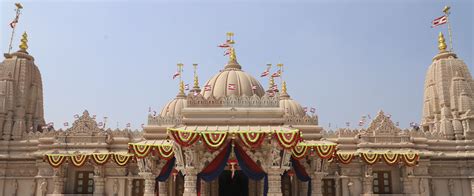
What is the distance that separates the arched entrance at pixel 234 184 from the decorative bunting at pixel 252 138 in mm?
8663

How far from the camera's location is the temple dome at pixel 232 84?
31.9 m

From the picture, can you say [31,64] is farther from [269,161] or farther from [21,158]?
[269,161]

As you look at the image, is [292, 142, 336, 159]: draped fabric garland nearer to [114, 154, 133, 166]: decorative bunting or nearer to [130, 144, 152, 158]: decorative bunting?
[130, 144, 152, 158]: decorative bunting

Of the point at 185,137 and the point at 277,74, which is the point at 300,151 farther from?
the point at 277,74

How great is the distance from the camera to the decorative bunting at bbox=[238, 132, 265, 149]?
68.0ft

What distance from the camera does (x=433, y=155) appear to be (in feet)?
97.5

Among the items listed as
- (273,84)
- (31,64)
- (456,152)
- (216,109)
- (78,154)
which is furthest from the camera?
(273,84)

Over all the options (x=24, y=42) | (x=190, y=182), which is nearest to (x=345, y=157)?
(x=190, y=182)

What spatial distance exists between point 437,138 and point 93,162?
24.9 meters

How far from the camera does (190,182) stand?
69.8 ft

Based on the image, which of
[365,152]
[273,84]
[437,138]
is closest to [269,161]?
[365,152]

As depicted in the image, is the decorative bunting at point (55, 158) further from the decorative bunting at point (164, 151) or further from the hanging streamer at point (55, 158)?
the decorative bunting at point (164, 151)

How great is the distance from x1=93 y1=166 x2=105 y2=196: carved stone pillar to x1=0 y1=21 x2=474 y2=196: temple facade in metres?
0.07

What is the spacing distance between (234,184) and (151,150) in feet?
28.9
